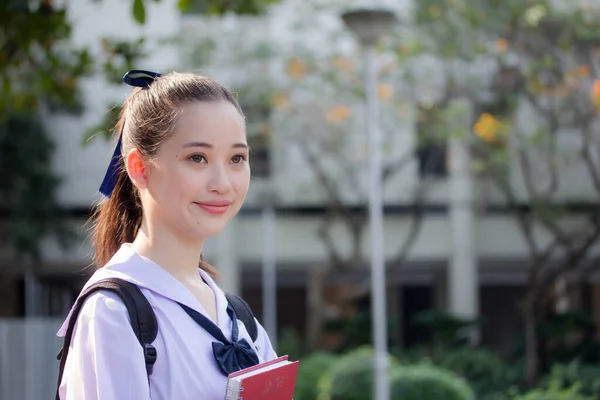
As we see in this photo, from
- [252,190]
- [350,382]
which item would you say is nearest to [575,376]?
[350,382]

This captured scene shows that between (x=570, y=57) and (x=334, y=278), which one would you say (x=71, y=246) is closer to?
(x=334, y=278)

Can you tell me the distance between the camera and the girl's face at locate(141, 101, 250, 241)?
2264 millimetres

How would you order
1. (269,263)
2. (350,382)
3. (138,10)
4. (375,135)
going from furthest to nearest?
(269,263), (350,382), (375,135), (138,10)

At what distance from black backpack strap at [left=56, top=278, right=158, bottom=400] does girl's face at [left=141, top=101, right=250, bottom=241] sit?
20cm

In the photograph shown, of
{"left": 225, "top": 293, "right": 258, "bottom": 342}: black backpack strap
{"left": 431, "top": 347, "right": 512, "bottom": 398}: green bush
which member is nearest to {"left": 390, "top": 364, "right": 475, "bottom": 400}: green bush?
{"left": 431, "top": 347, "right": 512, "bottom": 398}: green bush

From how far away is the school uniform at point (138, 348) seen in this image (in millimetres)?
2082

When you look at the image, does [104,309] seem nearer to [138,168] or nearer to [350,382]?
[138,168]

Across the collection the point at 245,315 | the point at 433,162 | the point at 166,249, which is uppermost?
the point at 433,162

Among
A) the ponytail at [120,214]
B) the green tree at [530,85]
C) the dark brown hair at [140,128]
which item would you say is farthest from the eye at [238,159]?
the green tree at [530,85]

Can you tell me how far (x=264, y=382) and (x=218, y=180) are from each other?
0.42 metres

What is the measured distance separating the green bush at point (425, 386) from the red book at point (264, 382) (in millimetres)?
8391

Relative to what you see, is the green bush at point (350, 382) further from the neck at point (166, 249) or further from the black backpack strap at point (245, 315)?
the neck at point (166, 249)

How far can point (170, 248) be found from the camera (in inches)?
91.8

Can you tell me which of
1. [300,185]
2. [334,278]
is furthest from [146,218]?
[334,278]
